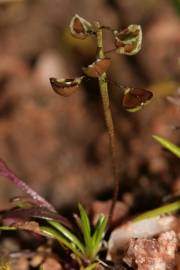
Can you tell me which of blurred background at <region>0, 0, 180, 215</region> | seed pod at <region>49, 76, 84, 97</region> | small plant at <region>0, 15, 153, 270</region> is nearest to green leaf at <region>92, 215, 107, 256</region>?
small plant at <region>0, 15, 153, 270</region>

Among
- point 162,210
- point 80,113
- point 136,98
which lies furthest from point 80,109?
point 136,98

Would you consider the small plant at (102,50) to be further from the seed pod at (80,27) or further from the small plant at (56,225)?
the small plant at (56,225)

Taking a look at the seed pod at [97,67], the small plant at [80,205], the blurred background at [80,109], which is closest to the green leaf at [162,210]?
the small plant at [80,205]


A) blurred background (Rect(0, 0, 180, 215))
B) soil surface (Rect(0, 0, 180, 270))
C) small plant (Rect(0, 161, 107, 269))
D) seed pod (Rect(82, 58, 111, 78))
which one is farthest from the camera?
blurred background (Rect(0, 0, 180, 215))

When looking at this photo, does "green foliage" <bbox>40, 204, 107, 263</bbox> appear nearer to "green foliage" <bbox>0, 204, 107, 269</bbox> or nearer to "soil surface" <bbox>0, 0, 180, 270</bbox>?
"green foliage" <bbox>0, 204, 107, 269</bbox>

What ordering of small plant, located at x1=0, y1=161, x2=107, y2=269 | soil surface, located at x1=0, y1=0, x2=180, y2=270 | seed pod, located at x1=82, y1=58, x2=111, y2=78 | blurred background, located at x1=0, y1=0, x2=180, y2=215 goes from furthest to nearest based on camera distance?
blurred background, located at x1=0, y1=0, x2=180, y2=215 < soil surface, located at x1=0, y1=0, x2=180, y2=270 < small plant, located at x1=0, y1=161, x2=107, y2=269 < seed pod, located at x1=82, y1=58, x2=111, y2=78

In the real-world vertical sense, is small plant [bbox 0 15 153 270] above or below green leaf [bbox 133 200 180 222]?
above

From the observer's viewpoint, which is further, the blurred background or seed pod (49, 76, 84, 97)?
the blurred background
